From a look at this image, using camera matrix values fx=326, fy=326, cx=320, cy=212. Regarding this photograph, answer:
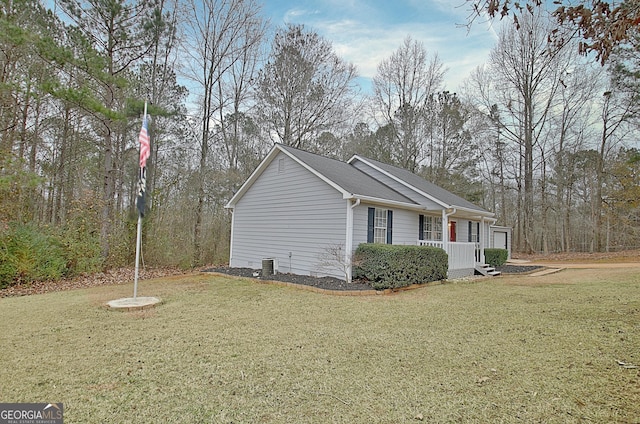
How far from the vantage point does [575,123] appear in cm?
2233

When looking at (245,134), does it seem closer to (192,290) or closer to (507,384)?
(192,290)

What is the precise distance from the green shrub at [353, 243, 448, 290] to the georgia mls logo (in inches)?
271

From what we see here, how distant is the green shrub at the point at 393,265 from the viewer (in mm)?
8633

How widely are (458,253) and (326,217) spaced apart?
5.15 metres

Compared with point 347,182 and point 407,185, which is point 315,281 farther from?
point 407,185

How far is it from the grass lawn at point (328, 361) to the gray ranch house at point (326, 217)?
339 centimetres

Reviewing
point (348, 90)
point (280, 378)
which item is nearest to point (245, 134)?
point (348, 90)

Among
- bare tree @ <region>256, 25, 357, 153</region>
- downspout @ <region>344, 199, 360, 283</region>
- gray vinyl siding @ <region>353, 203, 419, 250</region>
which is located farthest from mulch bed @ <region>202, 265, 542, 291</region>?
bare tree @ <region>256, 25, 357, 153</region>

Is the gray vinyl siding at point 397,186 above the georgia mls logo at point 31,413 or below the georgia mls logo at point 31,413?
above

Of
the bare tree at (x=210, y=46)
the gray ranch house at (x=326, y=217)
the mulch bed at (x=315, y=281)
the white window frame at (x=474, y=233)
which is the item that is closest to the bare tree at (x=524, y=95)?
the white window frame at (x=474, y=233)

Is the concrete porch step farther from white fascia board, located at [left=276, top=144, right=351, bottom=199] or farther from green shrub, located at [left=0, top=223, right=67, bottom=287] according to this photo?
green shrub, located at [left=0, top=223, right=67, bottom=287]

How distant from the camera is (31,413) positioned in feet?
8.68

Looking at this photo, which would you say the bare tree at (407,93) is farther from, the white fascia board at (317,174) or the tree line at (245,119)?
the white fascia board at (317,174)

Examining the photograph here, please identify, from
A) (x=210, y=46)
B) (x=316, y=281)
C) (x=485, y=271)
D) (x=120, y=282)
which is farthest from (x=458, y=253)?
(x=210, y=46)
